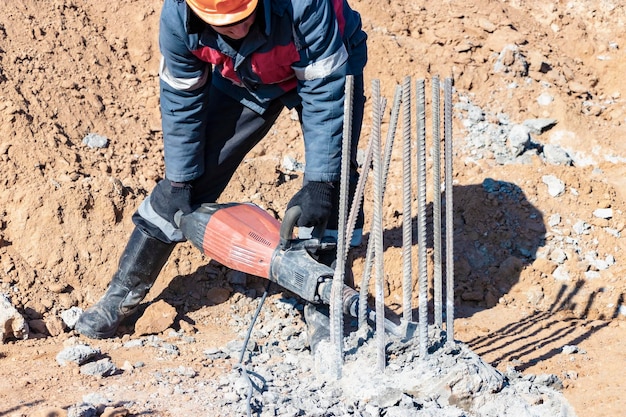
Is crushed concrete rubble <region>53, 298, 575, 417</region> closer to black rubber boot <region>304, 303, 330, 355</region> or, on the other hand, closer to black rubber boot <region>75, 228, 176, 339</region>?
black rubber boot <region>304, 303, 330, 355</region>

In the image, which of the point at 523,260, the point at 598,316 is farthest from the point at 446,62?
the point at 598,316

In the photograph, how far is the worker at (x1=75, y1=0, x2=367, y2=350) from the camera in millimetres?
3141

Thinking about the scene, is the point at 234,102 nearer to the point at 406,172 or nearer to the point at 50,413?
the point at 406,172

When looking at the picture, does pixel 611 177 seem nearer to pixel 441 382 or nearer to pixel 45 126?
pixel 441 382

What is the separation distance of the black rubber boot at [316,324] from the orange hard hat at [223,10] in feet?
4.43

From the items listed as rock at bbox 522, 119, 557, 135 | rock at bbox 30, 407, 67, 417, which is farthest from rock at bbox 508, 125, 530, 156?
rock at bbox 30, 407, 67, 417

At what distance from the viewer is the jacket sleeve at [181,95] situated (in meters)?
3.21

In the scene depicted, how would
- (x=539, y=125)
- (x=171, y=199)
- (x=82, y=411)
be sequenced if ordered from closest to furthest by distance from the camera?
(x=82, y=411)
(x=171, y=199)
(x=539, y=125)

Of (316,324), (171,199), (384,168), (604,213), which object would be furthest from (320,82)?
(604,213)

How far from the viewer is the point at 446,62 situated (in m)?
6.46

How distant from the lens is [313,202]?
333 cm

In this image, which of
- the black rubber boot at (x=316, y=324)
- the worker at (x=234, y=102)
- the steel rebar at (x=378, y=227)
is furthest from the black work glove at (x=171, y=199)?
the steel rebar at (x=378, y=227)

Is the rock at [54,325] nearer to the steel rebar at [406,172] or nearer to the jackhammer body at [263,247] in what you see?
the jackhammer body at [263,247]

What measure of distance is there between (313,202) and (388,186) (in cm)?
212
